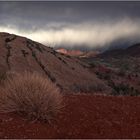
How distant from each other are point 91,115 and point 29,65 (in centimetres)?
4573

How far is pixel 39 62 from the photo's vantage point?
60.6 metres

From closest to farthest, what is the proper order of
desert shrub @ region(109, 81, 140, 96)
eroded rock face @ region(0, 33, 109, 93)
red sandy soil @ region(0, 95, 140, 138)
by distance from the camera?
red sandy soil @ region(0, 95, 140, 138), desert shrub @ region(109, 81, 140, 96), eroded rock face @ region(0, 33, 109, 93)

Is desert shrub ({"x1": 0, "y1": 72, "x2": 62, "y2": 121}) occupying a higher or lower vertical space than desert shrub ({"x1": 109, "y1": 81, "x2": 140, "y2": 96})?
→ higher

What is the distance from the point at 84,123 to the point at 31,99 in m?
1.74

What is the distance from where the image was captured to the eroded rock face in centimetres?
5445

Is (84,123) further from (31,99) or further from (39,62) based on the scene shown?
(39,62)

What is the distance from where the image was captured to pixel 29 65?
56906 millimetres

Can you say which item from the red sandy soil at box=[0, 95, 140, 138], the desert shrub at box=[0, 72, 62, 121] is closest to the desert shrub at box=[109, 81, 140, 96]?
the red sandy soil at box=[0, 95, 140, 138]

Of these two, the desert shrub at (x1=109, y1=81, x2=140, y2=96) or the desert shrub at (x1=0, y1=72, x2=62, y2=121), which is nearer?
the desert shrub at (x1=0, y1=72, x2=62, y2=121)

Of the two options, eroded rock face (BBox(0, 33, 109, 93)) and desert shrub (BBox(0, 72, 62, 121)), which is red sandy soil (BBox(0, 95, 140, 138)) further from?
eroded rock face (BBox(0, 33, 109, 93))

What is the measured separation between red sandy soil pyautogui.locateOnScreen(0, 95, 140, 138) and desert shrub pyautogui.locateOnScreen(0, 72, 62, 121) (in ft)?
0.89

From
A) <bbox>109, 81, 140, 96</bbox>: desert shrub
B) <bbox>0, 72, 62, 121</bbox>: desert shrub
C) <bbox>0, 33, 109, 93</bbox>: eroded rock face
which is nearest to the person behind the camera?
<bbox>0, 72, 62, 121</bbox>: desert shrub

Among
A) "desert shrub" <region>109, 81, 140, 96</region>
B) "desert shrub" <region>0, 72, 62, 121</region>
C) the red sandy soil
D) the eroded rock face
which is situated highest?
the eroded rock face

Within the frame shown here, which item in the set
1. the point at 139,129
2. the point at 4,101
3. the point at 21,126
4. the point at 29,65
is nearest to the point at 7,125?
the point at 21,126
